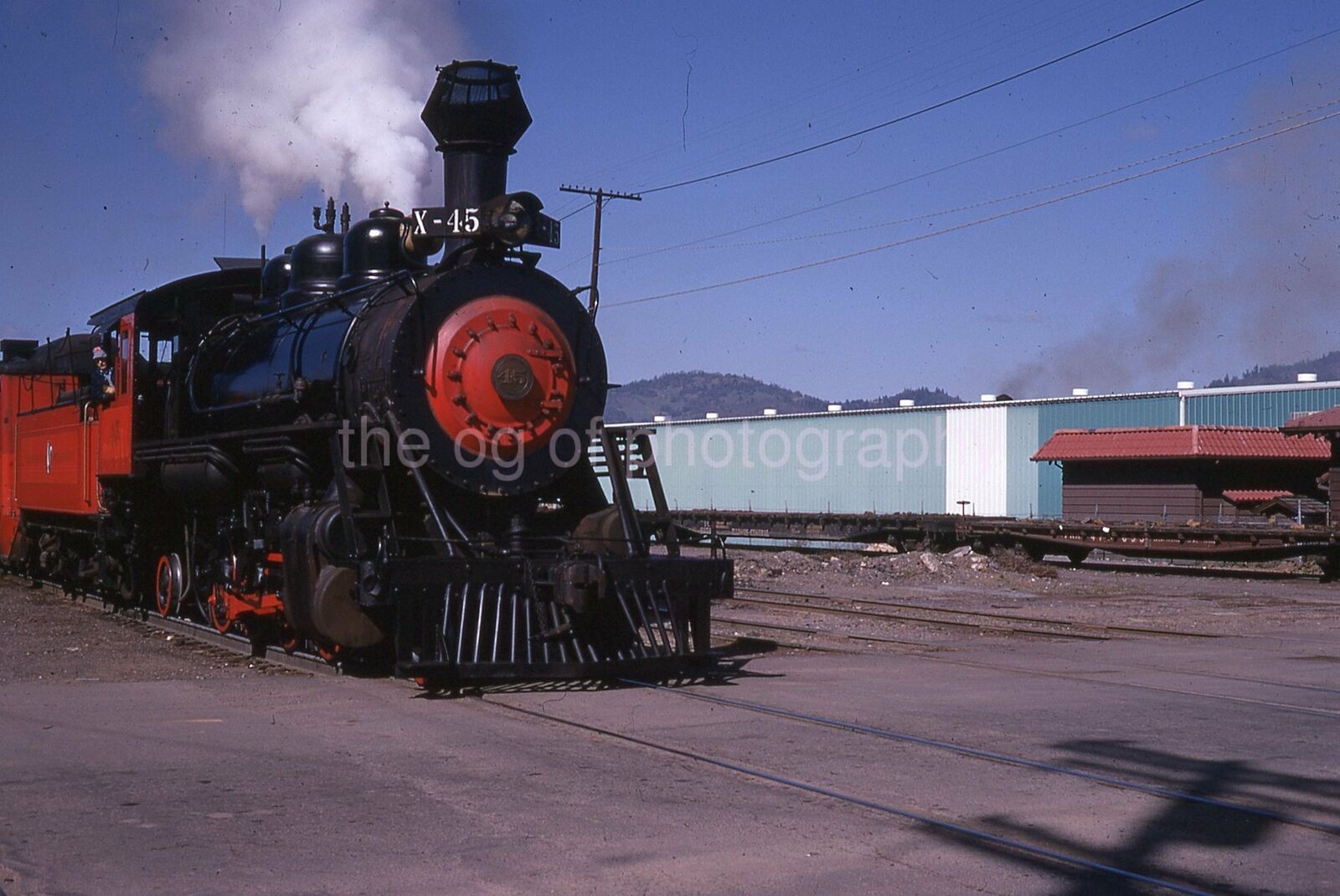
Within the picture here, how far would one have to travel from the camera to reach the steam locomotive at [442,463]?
956 centimetres

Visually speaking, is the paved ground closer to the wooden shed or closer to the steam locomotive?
the steam locomotive

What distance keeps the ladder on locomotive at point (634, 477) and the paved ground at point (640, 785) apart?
1243 mm

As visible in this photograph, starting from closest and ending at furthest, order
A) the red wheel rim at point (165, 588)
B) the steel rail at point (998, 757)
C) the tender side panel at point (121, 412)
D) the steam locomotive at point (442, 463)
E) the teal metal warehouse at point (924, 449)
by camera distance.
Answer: the steel rail at point (998, 757)
the steam locomotive at point (442, 463)
the tender side panel at point (121, 412)
the red wheel rim at point (165, 588)
the teal metal warehouse at point (924, 449)

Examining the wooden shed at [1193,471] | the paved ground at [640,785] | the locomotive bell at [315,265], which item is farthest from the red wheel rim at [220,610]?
the wooden shed at [1193,471]

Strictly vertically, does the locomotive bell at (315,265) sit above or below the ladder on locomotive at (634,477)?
above

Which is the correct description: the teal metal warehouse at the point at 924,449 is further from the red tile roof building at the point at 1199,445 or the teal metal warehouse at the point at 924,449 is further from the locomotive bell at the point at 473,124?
the locomotive bell at the point at 473,124

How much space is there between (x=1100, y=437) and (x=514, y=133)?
27074mm

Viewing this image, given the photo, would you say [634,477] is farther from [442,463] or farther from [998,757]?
[998,757]

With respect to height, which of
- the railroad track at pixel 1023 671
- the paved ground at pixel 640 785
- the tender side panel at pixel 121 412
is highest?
the tender side panel at pixel 121 412

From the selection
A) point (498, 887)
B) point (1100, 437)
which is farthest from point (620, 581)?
point (1100, 437)

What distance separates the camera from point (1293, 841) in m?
5.68

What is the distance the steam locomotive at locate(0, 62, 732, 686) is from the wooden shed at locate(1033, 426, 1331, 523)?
74.9 ft

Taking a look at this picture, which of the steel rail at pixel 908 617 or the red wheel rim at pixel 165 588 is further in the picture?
the steel rail at pixel 908 617

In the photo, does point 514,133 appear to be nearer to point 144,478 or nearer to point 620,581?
point 620,581
